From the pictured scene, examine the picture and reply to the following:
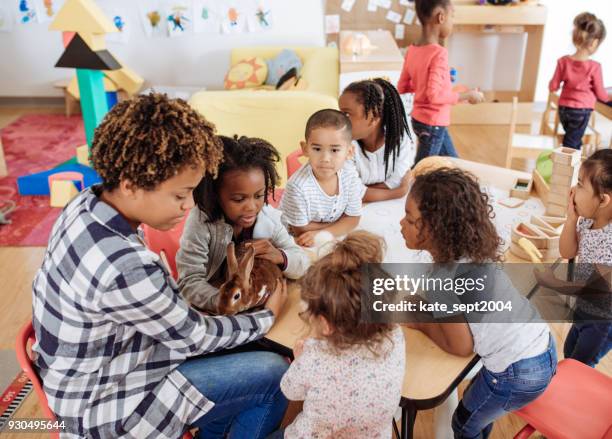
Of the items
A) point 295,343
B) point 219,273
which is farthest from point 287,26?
point 295,343

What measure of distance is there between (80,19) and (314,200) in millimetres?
2284

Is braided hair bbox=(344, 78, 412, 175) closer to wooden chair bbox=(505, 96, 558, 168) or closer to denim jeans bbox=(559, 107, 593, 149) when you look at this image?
wooden chair bbox=(505, 96, 558, 168)

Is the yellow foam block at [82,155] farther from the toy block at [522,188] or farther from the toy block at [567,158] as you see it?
the toy block at [567,158]

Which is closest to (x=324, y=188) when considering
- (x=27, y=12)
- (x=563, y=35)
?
(x=563, y=35)

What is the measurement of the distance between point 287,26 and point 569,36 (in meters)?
2.58

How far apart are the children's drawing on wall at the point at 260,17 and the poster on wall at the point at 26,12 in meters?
2.04

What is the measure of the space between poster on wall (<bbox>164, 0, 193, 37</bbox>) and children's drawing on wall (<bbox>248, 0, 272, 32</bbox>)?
22.6 inches

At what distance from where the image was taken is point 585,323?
1616mm

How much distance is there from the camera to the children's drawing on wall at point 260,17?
198 inches

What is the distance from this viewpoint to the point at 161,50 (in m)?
5.30

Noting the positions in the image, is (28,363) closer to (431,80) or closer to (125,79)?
(431,80)

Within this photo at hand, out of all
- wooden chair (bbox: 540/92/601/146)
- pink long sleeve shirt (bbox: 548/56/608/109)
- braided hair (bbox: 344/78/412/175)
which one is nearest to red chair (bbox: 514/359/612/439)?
braided hair (bbox: 344/78/412/175)

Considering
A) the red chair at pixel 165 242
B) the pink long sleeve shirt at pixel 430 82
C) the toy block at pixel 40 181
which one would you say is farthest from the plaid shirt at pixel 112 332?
the toy block at pixel 40 181

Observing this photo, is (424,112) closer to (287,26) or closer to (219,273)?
(219,273)
